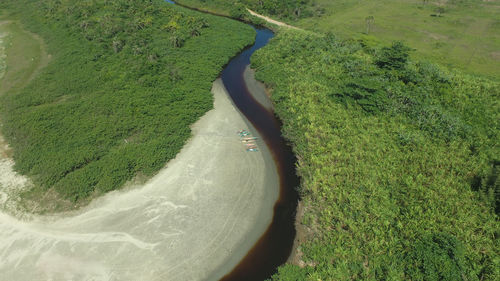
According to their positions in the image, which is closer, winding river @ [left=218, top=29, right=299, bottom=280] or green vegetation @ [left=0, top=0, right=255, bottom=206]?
winding river @ [left=218, top=29, right=299, bottom=280]

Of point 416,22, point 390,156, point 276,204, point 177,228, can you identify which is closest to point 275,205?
point 276,204

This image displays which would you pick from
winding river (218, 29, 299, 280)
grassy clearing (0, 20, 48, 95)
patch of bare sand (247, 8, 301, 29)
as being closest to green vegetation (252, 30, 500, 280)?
winding river (218, 29, 299, 280)

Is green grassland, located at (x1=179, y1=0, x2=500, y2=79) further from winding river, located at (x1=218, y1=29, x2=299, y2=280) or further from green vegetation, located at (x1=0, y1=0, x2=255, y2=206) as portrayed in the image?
winding river, located at (x1=218, y1=29, x2=299, y2=280)

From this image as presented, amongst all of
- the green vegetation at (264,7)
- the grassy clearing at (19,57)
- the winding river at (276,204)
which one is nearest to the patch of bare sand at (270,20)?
the green vegetation at (264,7)

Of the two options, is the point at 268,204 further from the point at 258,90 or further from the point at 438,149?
the point at 258,90

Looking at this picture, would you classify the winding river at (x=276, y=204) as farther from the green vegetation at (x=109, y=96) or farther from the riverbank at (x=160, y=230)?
the green vegetation at (x=109, y=96)

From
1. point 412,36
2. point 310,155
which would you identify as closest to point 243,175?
point 310,155
